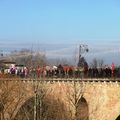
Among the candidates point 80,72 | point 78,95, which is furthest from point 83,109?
point 80,72

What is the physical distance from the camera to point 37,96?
27.3 meters

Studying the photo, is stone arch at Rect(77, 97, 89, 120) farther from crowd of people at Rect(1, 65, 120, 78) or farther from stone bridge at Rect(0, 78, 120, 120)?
crowd of people at Rect(1, 65, 120, 78)

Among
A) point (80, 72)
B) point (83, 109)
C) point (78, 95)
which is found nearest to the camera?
point (78, 95)

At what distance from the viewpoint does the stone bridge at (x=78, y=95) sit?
36188 millimetres

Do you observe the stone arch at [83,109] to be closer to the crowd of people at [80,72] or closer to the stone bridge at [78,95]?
the stone bridge at [78,95]

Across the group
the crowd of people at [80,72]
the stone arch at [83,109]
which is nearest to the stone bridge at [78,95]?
the stone arch at [83,109]

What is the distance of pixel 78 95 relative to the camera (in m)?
35.8

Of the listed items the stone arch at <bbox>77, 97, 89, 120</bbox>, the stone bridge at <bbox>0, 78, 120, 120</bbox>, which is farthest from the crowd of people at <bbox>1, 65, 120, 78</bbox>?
the stone arch at <bbox>77, 97, 89, 120</bbox>

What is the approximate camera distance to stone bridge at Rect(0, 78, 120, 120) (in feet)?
119

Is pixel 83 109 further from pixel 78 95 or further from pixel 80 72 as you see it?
pixel 80 72

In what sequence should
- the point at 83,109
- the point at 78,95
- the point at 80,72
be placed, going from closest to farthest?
the point at 78,95, the point at 83,109, the point at 80,72

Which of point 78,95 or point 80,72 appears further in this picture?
point 80,72

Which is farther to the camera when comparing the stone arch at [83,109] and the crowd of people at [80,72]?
the stone arch at [83,109]

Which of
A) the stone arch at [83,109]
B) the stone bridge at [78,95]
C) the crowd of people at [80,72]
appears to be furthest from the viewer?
the stone arch at [83,109]
